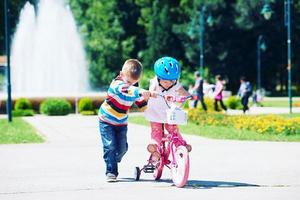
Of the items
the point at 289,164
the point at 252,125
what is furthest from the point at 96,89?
the point at 289,164

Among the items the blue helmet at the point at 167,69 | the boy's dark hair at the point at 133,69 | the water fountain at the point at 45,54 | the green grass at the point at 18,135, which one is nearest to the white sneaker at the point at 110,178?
the boy's dark hair at the point at 133,69

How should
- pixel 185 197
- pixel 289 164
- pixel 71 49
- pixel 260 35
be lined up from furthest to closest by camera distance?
pixel 260 35 → pixel 71 49 → pixel 289 164 → pixel 185 197

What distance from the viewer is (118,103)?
30.9 ft

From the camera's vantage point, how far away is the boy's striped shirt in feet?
29.9

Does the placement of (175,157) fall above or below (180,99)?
below

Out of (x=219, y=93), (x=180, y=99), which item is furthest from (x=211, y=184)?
(x=219, y=93)

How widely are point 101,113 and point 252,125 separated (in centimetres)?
1014

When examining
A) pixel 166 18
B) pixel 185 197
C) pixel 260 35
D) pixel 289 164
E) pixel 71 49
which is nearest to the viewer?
pixel 185 197

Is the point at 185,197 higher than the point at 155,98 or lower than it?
lower

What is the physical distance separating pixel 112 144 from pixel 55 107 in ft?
73.3

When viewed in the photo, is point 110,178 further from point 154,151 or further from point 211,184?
point 211,184

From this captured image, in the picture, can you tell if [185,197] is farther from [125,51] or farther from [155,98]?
[125,51]

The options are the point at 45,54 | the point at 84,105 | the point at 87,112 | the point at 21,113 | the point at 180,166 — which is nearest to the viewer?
the point at 180,166

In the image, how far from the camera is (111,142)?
371 inches
